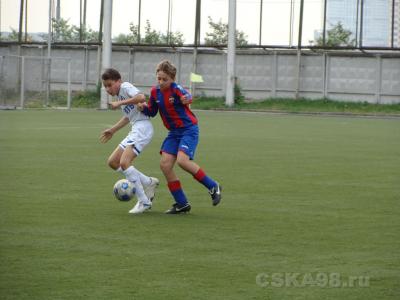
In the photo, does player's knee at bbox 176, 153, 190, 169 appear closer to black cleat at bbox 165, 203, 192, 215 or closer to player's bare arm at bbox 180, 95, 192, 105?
black cleat at bbox 165, 203, 192, 215

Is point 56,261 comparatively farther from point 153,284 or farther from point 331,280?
point 331,280

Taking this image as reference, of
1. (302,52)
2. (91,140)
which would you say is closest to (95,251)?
(91,140)

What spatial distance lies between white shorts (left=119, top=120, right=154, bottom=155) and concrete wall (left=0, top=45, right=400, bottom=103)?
106ft

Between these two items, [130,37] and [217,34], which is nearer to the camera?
[217,34]

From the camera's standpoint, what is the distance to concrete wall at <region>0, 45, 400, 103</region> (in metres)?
45.4

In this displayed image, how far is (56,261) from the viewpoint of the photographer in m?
7.48

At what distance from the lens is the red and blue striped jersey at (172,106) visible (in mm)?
10625

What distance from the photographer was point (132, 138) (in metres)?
10.8

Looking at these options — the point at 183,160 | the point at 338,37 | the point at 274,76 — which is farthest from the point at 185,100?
the point at 338,37

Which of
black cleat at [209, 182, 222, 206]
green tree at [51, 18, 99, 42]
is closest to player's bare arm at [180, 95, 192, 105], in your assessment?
black cleat at [209, 182, 222, 206]

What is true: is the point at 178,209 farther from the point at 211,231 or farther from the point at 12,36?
the point at 12,36

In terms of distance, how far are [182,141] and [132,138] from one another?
1.89 ft

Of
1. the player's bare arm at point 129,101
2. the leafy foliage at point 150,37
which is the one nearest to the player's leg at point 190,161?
the player's bare arm at point 129,101

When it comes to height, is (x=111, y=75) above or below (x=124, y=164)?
above
